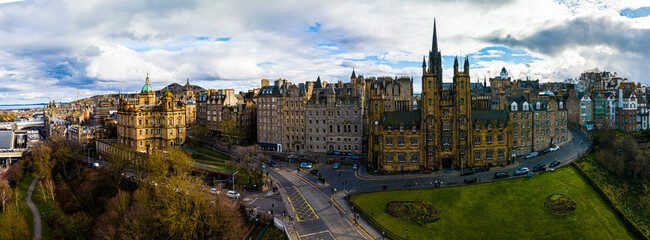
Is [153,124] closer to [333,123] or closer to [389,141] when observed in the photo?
[333,123]

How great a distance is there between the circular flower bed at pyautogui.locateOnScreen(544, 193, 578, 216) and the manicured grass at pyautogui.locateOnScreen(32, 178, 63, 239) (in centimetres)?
8378

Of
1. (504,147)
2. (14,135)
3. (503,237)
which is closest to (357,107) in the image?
(504,147)

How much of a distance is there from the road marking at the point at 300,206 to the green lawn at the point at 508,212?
7511mm

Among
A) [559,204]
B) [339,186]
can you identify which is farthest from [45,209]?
[559,204]

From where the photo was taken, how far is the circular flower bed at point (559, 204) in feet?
179

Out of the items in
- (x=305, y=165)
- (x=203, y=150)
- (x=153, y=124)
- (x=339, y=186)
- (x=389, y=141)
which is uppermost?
(x=153, y=124)

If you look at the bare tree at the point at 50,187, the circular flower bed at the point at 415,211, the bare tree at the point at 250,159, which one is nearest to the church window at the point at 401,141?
the circular flower bed at the point at 415,211

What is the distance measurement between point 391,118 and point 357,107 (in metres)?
18.3

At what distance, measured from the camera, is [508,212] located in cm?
5497

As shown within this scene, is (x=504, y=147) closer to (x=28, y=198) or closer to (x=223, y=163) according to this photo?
(x=223, y=163)

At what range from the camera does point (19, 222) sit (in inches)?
2488

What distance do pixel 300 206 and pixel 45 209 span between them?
2371 inches

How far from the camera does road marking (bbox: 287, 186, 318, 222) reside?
53.1 m

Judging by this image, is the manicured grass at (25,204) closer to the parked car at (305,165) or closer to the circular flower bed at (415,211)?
the parked car at (305,165)
